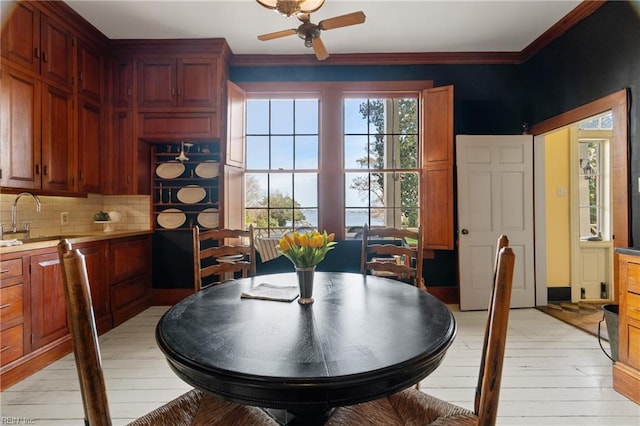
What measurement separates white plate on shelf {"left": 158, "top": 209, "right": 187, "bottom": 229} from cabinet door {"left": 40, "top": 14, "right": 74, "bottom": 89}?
1581mm

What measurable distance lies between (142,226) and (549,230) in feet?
16.8

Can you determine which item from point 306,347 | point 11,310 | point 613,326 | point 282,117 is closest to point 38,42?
point 11,310

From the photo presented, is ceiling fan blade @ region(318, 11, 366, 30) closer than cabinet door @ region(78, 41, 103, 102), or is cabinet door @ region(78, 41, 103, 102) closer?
ceiling fan blade @ region(318, 11, 366, 30)

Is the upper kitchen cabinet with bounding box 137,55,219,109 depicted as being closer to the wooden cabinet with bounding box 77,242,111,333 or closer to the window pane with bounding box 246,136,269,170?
the window pane with bounding box 246,136,269,170

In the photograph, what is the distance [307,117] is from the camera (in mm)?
4039

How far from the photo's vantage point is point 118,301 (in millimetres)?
3275

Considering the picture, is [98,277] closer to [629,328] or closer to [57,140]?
[57,140]

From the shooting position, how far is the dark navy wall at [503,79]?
3.04 m

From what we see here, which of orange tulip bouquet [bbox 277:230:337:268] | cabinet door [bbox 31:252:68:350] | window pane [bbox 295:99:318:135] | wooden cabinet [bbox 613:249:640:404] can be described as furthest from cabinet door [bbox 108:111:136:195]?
wooden cabinet [bbox 613:249:640:404]

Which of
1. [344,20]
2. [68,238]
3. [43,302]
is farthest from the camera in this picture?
[68,238]

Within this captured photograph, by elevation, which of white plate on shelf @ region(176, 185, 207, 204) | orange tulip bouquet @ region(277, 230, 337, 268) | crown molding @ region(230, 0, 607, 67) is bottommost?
orange tulip bouquet @ region(277, 230, 337, 268)

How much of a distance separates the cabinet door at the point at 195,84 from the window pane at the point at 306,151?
3.73ft

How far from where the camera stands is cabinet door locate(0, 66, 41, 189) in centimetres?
248

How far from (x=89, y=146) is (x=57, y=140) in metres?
0.44
